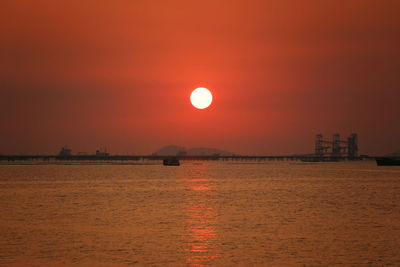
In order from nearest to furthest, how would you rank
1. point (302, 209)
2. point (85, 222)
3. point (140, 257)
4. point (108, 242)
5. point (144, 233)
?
point (140, 257)
point (108, 242)
point (144, 233)
point (85, 222)
point (302, 209)

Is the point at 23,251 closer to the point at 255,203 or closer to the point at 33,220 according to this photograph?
the point at 33,220

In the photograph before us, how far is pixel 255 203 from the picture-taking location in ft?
204

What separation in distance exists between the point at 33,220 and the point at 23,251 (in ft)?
51.1

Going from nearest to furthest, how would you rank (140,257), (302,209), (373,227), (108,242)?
(140,257), (108,242), (373,227), (302,209)

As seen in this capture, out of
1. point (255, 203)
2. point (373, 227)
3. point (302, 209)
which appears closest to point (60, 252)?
point (373, 227)

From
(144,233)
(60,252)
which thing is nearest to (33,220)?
(144,233)

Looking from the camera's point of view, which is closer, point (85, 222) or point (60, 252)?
point (60, 252)

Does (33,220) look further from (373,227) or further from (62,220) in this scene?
(373,227)

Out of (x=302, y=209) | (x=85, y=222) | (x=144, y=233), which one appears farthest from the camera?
(x=302, y=209)

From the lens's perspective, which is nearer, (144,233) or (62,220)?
(144,233)

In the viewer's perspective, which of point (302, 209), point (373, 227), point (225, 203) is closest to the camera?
point (373, 227)

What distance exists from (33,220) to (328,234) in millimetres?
24938

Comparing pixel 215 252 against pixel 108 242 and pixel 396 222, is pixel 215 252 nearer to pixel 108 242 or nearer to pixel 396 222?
pixel 108 242

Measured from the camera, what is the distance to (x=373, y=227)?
40000 millimetres
